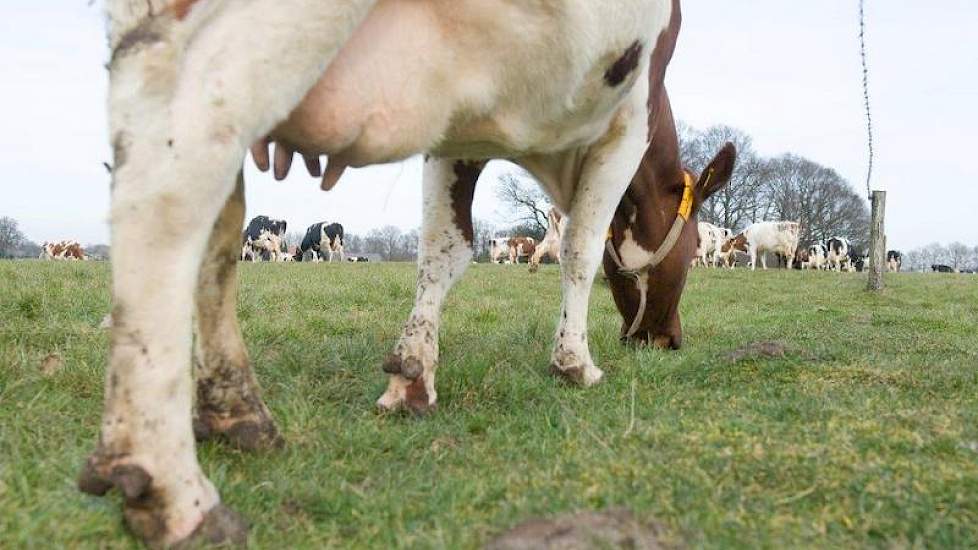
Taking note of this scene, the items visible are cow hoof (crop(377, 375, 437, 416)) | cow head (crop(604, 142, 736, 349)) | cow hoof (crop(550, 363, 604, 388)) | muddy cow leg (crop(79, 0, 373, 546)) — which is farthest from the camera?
cow head (crop(604, 142, 736, 349))

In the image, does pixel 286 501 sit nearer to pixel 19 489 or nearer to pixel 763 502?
pixel 19 489

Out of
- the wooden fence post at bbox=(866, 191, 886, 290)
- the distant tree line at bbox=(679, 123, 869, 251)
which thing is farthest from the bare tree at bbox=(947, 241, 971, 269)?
the wooden fence post at bbox=(866, 191, 886, 290)

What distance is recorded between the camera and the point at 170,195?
6.28 ft

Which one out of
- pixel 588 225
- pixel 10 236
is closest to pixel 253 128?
pixel 588 225

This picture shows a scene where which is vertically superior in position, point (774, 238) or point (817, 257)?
point (774, 238)

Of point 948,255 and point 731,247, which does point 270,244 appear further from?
point 948,255

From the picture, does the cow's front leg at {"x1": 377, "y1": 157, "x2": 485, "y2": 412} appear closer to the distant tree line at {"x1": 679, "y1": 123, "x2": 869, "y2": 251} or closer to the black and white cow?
the black and white cow

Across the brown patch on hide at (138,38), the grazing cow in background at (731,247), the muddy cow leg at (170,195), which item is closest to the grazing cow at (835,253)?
the grazing cow in background at (731,247)

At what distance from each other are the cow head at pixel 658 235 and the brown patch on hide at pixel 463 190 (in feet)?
4.80

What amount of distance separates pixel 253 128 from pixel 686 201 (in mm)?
3955

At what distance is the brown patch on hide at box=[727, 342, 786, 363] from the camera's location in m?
4.23

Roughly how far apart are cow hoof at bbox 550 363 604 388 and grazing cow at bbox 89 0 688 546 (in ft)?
0.04

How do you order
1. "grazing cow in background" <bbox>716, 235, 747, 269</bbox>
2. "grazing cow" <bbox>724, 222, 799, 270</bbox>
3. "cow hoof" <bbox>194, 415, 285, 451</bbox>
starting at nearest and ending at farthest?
"cow hoof" <bbox>194, 415, 285, 451</bbox>, "grazing cow" <bbox>724, 222, 799, 270</bbox>, "grazing cow in background" <bbox>716, 235, 747, 269</bbox>

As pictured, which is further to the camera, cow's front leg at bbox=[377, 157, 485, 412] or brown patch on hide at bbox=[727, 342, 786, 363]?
brown patch on hide at bbox=[727, 342, 786, 363]
